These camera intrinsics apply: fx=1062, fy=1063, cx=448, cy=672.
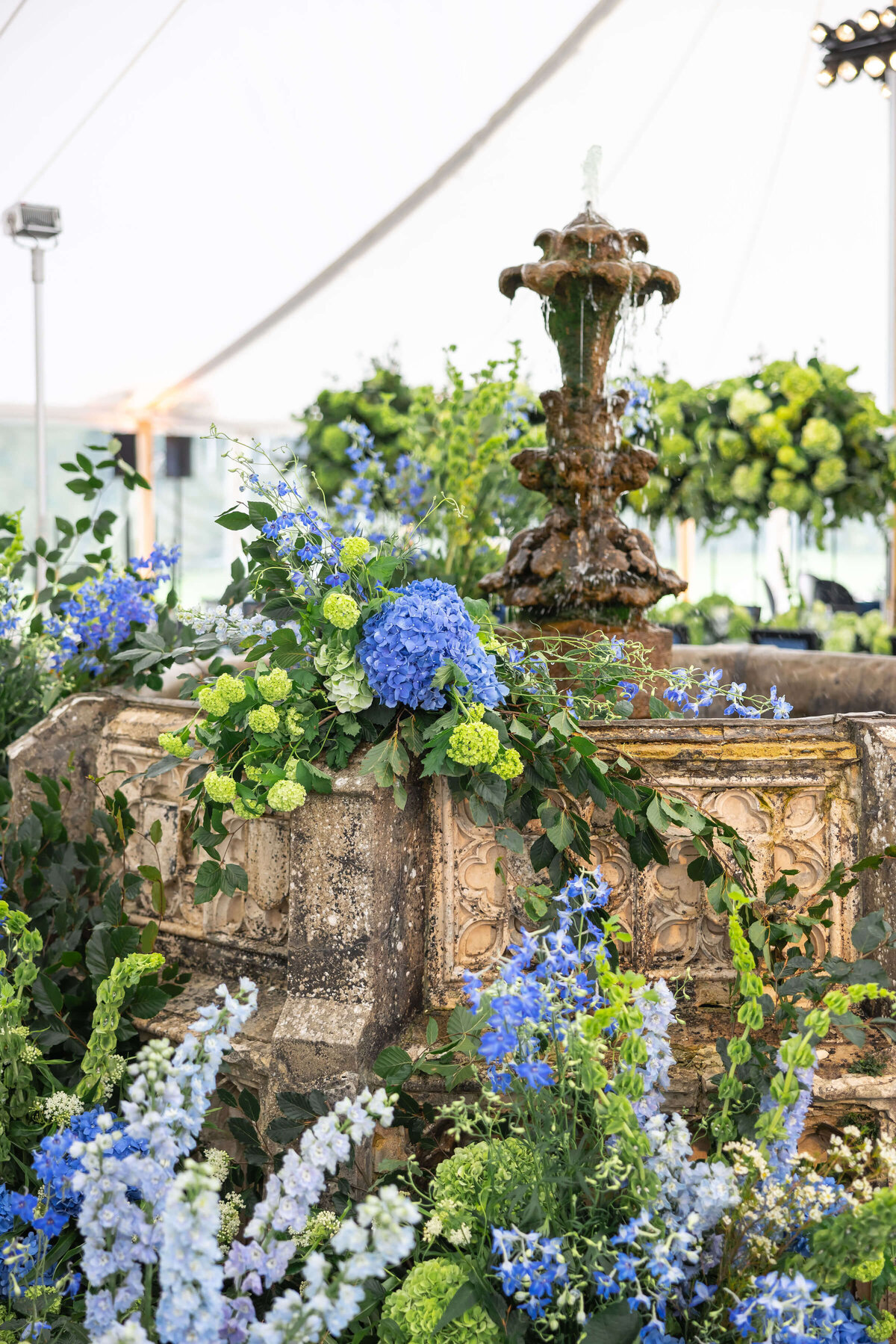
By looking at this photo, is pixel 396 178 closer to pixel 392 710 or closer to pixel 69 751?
pixel 69 751

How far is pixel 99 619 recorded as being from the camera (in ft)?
7.66

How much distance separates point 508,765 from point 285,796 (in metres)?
0.31

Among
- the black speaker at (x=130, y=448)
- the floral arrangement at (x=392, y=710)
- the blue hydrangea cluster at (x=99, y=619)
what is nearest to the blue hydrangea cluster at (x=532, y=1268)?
the floral arrangement at (x=392, y=710)

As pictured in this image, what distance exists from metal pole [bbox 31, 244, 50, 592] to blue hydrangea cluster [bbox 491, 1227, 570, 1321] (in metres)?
4.11

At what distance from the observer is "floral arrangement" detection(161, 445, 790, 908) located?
1513 millimetres

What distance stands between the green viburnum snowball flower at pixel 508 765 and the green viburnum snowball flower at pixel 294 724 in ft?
0.95

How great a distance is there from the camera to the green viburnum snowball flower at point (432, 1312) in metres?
1.24

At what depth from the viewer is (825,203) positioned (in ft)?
26.5

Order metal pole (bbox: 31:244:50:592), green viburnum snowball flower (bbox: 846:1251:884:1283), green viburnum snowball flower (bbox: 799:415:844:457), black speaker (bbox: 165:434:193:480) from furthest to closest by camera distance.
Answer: black speaker (bbox: 165:434:193:480), metal pole (bbox: 31:244:50:592), green viburnum snowball flower (bbox: 799:415:844:457), green viburnum snowball flower (bbox: 846:1251:884:1283)

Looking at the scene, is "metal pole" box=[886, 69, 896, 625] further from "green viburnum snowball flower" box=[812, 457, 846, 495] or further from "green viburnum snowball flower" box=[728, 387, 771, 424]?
"green viburnum snowball flower" box=[728, 387, 771, 424]

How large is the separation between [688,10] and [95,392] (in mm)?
4764

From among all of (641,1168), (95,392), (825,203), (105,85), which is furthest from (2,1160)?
(825,203)

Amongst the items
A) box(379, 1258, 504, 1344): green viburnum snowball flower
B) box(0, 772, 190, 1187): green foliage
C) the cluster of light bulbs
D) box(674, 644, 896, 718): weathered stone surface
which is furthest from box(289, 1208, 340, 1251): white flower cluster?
the cluster of light bulbs

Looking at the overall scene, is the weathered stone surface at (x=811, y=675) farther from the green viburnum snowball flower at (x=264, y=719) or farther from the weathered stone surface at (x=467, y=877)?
the green viburnum snowball flower at (x=264, y=719)
